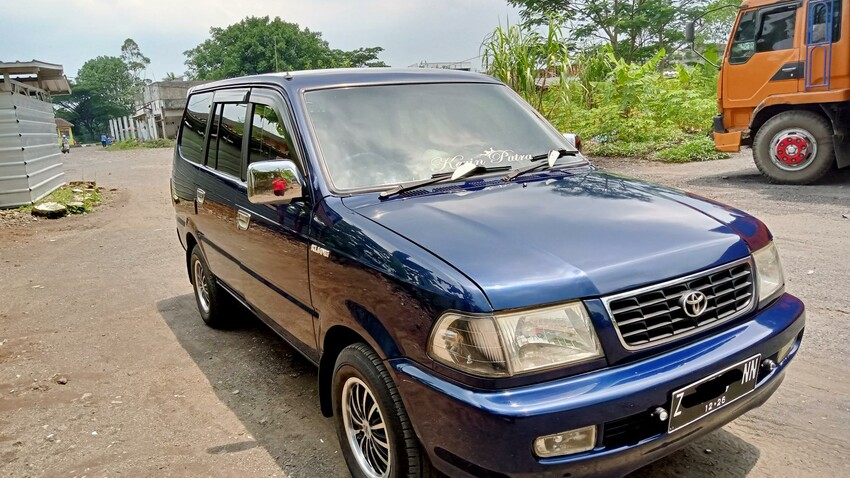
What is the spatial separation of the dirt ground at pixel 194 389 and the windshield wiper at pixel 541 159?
1513mm

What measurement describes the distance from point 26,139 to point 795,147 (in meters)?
14.2

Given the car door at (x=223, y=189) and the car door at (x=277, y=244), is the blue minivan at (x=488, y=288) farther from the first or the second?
the car door at (x=223, y=189)

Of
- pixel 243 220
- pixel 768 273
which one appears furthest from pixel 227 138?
pixel 768 273

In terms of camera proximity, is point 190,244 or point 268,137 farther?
point 190,244

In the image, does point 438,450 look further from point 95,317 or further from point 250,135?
point 95,317

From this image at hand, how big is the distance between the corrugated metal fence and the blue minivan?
1074cm

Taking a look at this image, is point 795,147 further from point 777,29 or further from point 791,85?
point 777,29

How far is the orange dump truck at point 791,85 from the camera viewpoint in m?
8.93

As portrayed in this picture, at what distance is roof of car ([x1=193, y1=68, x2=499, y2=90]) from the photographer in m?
3.35

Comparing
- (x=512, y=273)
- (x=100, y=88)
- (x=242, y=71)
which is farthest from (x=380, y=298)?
(x=100, y=88)

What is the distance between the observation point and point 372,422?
101 inches

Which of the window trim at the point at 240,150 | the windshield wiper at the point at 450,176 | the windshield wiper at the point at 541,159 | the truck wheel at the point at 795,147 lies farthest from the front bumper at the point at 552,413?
the truck wheel at the point at 795,147

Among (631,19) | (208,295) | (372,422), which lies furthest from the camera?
(631,19)

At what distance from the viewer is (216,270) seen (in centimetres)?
451
